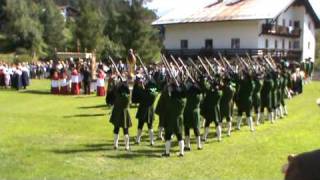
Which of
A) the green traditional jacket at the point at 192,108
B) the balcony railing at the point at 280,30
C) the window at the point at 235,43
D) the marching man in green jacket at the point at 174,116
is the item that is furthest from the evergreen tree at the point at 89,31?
the marching man in green jacket at the point at 174,116

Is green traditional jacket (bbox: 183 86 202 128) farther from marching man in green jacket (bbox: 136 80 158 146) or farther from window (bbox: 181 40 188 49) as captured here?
window (bbox: 181 40 188 49)

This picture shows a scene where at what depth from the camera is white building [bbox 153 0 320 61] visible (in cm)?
5134

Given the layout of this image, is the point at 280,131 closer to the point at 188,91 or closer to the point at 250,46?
the point at 188,91

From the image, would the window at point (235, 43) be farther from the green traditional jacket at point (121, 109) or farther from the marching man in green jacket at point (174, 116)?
the marching man in green jacket at point (174, 116)

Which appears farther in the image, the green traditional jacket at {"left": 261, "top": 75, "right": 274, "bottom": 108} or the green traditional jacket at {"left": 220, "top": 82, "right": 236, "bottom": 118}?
the green traditional jacket at {"left": 261, "top": 75, "right": 274, "bottom": 108}

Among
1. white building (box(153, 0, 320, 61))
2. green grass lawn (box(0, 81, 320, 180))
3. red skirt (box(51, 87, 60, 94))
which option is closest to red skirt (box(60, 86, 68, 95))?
red skirt (box(51, 87, 60, 94))

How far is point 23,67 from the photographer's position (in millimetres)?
34312

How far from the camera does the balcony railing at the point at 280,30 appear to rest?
51.7m

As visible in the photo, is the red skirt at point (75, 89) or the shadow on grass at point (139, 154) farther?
the red skirt at point (75, 89)

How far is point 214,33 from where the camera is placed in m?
53.8

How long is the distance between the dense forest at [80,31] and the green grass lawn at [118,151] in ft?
122

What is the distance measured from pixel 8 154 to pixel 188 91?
4472 millimetres

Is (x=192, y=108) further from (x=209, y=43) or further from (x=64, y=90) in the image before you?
(x=209, y=43)

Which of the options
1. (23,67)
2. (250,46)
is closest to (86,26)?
(250,46)
